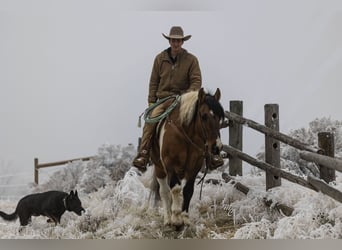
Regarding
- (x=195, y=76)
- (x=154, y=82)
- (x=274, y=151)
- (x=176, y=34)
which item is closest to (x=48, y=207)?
(x=154, y=82)

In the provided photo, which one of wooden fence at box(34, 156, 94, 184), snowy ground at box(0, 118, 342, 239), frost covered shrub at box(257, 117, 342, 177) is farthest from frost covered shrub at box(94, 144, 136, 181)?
frost covered shrub at box(257, 117, 342, 177)

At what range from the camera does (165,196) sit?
3342 mm

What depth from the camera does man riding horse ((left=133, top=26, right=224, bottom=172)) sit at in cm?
338

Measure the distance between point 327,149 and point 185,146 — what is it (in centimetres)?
109

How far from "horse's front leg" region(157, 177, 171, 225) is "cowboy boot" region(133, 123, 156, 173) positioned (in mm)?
193

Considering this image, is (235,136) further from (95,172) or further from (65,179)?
(65,179)

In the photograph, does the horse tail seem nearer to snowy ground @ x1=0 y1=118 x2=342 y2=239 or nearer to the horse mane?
snowy ground @ x1=0 y1=118 x2=342 y2=239

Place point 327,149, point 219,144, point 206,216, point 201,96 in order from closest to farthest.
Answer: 1. point 219,144
2. point 201,96
3. point 327,149
4. point 206,216

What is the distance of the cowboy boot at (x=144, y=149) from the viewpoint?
3.33 m

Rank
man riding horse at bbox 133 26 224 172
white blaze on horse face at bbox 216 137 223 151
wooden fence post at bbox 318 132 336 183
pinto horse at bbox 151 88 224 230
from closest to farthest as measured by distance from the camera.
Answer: white blaze on horse face at bbox 216 137 223 151, pinto horse at bbox 151 88 224 230, wooden fence post at bbox 318 132 336 183, man riding horse at bbox 133 26 224 172

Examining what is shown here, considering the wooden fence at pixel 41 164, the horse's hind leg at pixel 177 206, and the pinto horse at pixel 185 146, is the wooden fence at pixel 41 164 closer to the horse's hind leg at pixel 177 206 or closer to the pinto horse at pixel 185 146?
the pinto horse at pixel 185 146

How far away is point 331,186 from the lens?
9.94ft

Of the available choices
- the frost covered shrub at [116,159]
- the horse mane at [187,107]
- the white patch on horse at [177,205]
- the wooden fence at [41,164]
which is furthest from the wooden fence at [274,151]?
the wooden fence at [41,164]

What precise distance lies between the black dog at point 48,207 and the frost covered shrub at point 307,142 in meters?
1.78
